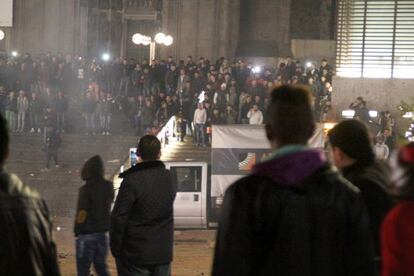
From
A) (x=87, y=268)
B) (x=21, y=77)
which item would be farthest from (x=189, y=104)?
(x=87, y=268)

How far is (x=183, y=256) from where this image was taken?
58.4 ft

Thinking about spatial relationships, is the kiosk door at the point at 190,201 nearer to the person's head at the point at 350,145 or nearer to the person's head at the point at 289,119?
the person's head at the point at 350,145

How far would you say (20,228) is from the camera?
393 centimetres

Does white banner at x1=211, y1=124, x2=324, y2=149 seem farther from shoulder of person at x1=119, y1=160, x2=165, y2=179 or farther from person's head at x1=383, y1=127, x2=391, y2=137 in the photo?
shoulder of person at x1=119, y1=160, x2=165, y2=179

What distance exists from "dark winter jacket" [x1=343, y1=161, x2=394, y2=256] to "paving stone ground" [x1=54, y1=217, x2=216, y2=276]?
920 centimetres

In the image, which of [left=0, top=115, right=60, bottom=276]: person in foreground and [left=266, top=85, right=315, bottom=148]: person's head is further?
[left=266, top=85, right=315, bottom=148]: person's head

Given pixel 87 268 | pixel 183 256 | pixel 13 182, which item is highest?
→ pixel 13 182

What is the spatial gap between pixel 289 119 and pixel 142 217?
3.61 metres

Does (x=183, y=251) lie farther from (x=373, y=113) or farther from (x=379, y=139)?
(x=373, y=113)

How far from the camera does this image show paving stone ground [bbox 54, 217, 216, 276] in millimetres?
15375

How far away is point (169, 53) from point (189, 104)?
9275 millimetres

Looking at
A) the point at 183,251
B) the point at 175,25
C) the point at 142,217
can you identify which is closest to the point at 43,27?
the point at 175,25

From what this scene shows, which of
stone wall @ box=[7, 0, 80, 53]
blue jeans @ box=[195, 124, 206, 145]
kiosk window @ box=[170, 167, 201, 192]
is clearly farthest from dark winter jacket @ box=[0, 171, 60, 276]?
stone wall @ box=[7, 0, 80, 53]

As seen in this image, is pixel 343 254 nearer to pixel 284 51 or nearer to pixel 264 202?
pixel 264 202
